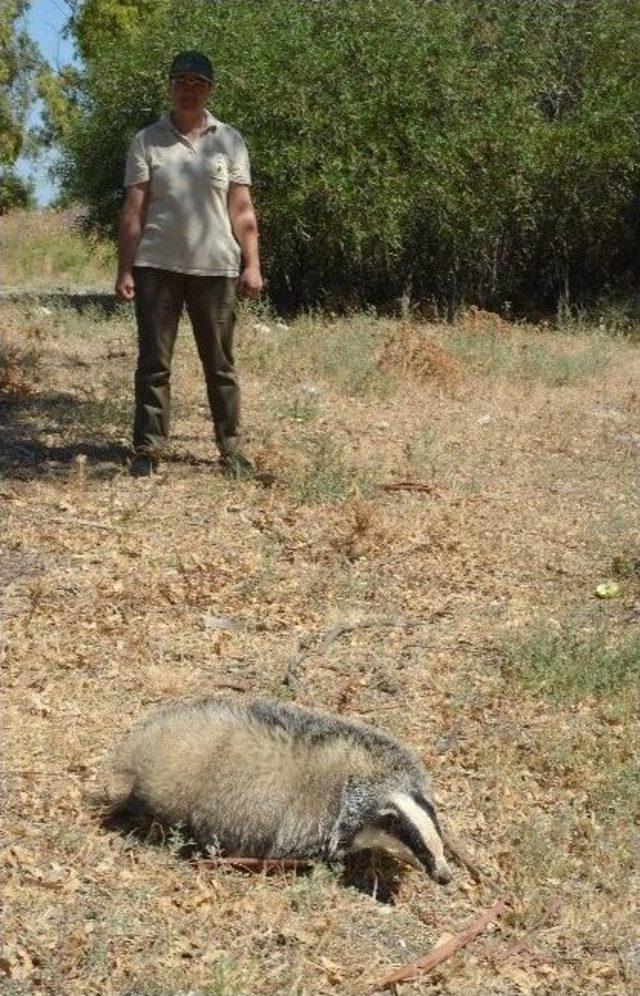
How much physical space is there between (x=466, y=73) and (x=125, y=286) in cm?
1002

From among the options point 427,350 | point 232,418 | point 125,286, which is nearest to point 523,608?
point 232,418

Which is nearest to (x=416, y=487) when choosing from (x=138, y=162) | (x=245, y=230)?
(x=245, y=230)

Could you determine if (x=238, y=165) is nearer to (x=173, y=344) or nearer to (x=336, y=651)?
(x=173, y=344)

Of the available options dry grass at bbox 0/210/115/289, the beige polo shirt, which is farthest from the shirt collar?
dry grass at bbox 0/210/115/289

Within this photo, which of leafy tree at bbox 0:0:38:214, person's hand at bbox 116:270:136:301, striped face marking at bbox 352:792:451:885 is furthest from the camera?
leafy tree at bbox 0:0:38:214

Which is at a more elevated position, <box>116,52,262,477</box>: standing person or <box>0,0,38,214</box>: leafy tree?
<box>0,0,38,214</box>: leafy tree

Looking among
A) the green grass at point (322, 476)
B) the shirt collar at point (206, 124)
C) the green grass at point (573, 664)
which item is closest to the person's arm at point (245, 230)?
the shirt collar at point (206, 124)

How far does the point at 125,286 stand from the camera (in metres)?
7.25

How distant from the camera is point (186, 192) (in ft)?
23.5

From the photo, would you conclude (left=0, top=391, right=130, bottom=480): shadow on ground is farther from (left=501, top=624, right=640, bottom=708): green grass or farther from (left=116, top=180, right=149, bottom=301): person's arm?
(left=501, top=624, right=640, bottom=708): green grass

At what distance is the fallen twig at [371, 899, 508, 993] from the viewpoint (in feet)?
11.3

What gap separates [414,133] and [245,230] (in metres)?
8.51

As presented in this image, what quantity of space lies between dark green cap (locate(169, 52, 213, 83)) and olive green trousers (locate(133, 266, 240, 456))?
103 centimetres

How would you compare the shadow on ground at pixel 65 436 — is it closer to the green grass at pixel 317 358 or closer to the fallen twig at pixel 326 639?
the green grass at pixel 317 358
